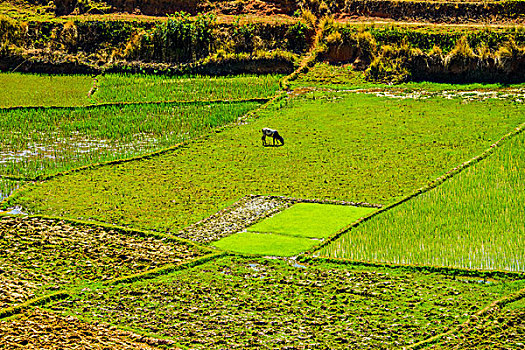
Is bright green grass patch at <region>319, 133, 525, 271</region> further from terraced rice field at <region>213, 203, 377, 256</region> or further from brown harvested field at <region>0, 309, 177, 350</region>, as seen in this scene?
brown harvested field at <region>0, 309, 177, 350</region>

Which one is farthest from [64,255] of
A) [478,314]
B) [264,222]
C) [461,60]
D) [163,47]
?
[163,47]

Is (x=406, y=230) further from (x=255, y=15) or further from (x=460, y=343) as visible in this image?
(x=255, y=15)

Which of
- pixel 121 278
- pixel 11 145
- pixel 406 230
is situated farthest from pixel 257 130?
pixel 121 278

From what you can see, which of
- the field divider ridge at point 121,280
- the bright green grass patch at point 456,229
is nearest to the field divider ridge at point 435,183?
the bright green grass patch at point 456,229

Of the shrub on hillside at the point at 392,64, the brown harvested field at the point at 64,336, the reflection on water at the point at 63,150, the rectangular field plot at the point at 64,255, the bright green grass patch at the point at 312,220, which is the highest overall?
the shrub on hillside at the point at 392,64

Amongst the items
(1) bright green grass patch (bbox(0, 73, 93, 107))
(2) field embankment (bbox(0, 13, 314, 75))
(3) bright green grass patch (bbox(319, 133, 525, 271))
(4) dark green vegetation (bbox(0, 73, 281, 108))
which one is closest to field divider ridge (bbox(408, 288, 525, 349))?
(3) bright green grass patch (bbox(319, 133, 525, 271))

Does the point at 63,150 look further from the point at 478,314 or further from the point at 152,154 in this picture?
the point at 478,314

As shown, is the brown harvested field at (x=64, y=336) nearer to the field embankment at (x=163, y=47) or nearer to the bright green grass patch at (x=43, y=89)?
the bright green grass patch at (x=43, y=89)
